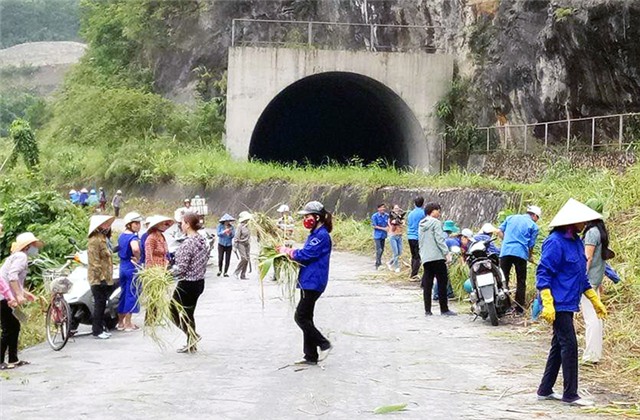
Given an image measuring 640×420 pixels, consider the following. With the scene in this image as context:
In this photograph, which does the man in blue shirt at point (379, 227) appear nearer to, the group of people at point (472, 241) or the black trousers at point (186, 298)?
the group of people at point (472, 241)

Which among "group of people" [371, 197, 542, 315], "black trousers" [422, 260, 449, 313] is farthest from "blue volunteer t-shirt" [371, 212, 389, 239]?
"black trousers" [422, 260, 449, 313]

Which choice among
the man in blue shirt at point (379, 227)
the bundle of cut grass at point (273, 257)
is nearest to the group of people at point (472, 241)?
the bundle of cut grass at point (273, 257)

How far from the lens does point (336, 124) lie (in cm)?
4341

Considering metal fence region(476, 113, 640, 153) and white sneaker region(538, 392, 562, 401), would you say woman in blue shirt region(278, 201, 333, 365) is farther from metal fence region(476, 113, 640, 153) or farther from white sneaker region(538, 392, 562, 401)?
metal fence region(476, 113, 640, 153)

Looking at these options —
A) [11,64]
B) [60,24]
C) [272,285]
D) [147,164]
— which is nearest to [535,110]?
[272,285]

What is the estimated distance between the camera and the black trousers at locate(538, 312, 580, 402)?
775 centimetres

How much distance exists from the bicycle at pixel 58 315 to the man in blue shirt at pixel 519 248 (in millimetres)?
5931

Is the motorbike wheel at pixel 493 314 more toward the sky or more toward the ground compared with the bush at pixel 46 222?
more toward the ground

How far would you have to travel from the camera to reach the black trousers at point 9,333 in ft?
31.4

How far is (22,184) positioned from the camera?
2561 centimetres

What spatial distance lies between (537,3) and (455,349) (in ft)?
62.5

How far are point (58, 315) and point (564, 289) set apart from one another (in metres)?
6.09

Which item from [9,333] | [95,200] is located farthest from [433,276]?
[95,200]

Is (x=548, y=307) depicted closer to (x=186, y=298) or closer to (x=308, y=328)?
(x=308, y=328)
